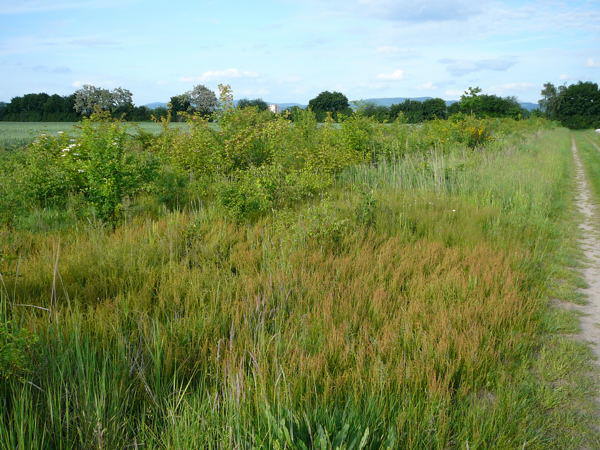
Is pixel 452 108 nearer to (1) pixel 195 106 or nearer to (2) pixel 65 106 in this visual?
(1) pixel 195 106

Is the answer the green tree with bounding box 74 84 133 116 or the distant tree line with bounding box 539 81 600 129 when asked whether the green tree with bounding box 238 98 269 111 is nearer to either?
the green tree with bounding box 74 84 133 116

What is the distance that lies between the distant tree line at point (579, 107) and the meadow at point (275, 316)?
77884 millimetres

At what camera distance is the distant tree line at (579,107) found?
7306cm

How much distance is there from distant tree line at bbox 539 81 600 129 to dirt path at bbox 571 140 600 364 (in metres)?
73.8

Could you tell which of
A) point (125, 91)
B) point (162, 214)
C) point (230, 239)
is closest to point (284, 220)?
point (230, 239)

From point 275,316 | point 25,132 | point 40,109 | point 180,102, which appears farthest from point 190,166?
point 40,109

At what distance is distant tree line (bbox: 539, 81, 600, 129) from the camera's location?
7306cm

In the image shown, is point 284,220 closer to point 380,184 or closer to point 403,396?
point 403,396

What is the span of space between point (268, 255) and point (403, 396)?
2.73 meters

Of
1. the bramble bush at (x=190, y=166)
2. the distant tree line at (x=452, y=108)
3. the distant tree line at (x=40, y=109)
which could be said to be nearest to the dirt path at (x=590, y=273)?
the bramble bush at (x=190, y=166)

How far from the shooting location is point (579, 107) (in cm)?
7600

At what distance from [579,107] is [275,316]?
8890 cm

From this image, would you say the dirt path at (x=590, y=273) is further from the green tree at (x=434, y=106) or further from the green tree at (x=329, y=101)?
the green tree at (x=329, y=101)

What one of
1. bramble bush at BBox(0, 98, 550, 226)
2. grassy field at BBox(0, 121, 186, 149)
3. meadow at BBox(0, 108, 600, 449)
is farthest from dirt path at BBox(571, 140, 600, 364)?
grassy field at BBox(0, 121, 186, 149)
